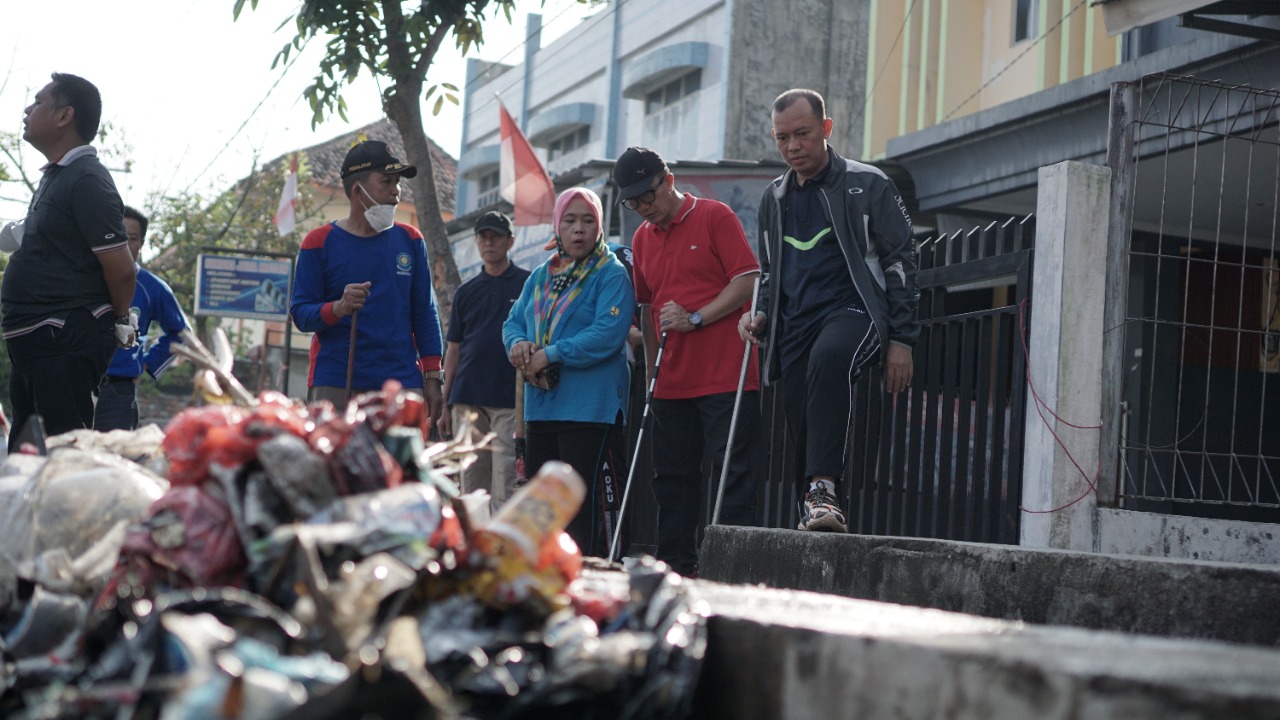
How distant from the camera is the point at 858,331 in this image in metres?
5.85

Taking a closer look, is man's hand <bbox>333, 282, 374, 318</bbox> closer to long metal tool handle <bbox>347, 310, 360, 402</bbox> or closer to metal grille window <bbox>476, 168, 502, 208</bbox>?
long metal tool handle <bbox>347, 310, 360, 402</bbox>

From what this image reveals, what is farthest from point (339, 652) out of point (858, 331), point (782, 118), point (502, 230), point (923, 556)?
point (502, 230)

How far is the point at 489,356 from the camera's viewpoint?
28.6 feet

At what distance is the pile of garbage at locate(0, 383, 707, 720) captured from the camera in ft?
5.63

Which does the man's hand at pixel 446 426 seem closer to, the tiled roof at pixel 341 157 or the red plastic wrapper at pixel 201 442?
the red plastic wrapper at pixel 201 442

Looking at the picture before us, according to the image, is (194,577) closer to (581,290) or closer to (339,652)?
(339,652)

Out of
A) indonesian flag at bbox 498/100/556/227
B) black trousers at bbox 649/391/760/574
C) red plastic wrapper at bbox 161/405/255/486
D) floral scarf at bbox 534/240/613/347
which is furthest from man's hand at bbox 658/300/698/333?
indonesian flag at bbox 498/100/556/227

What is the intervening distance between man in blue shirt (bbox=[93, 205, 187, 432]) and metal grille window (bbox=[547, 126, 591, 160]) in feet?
82.3

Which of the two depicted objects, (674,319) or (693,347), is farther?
(693,347)

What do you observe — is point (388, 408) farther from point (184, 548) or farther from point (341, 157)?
point (341, 157)

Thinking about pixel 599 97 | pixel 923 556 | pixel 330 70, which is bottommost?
pixel 923 556

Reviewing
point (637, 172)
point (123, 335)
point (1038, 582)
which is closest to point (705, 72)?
point (637, 172)

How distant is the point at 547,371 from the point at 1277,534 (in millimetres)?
3342

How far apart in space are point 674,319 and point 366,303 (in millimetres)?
1414
